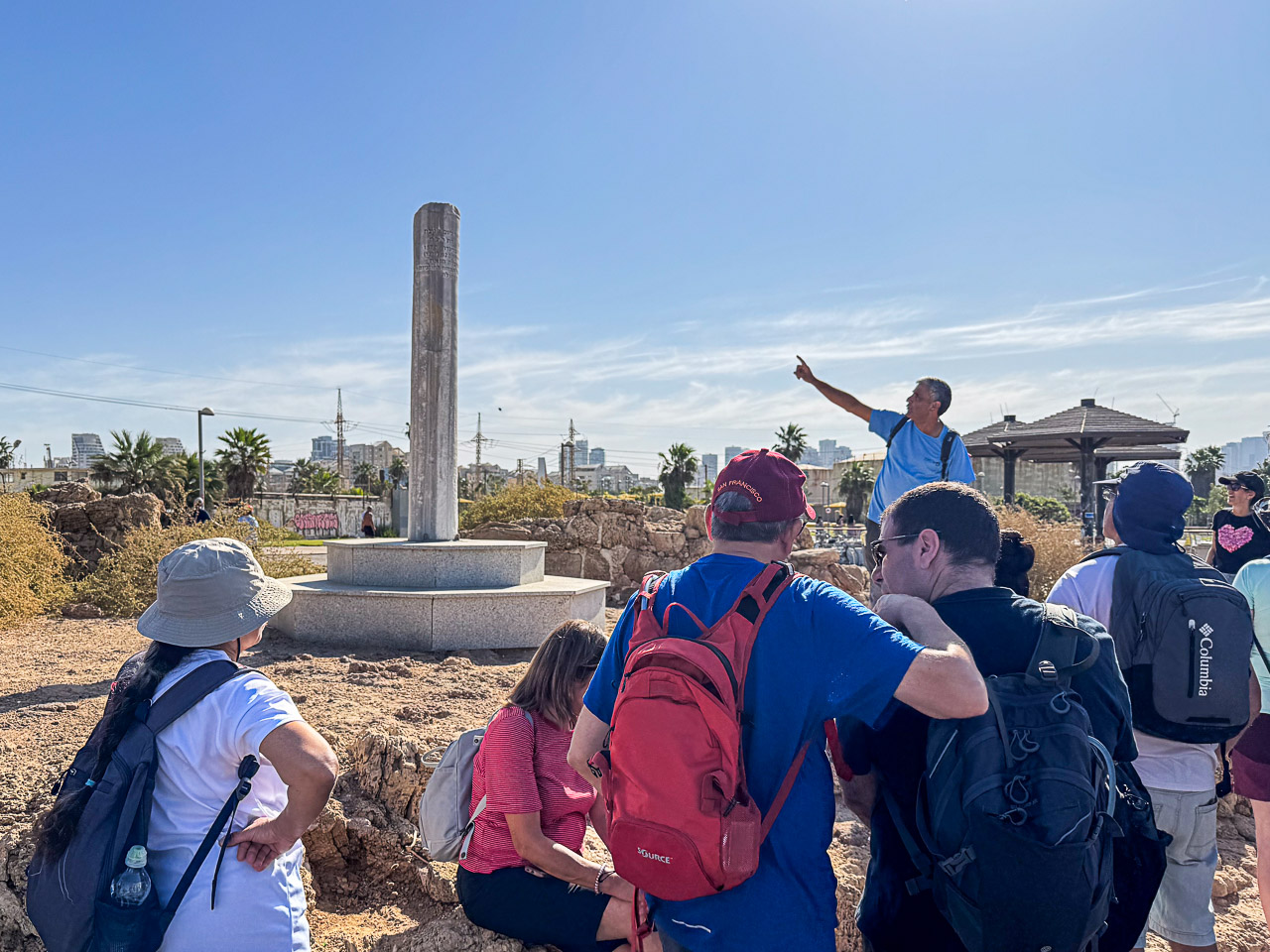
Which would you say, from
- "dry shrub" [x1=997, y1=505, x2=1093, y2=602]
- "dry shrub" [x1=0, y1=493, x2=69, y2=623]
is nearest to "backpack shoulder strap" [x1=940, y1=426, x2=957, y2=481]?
"dry shrub" [x1=997, y1=505, x2=1093, y2=602]

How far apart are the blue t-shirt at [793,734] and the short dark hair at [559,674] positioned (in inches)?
29.6

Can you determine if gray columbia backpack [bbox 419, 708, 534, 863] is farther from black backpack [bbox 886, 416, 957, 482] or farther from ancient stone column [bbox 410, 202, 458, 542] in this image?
ancient stone column [bbox 410, 202, 458, 542]

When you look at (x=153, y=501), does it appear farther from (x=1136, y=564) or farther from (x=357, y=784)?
(x=1136, y=564)

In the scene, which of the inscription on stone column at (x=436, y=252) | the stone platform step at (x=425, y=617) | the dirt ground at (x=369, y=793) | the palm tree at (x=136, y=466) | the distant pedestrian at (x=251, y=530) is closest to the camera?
the dirt ground at (x=369, y=793)

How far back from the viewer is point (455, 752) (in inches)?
94.5

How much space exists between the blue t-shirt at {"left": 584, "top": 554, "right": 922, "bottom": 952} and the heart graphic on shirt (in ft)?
12.8

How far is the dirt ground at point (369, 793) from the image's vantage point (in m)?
2.46

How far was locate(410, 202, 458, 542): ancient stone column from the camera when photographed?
8.37 meters

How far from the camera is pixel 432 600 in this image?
6.78 meters

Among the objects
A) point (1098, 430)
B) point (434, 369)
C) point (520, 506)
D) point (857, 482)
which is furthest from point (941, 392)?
point (857, 482)

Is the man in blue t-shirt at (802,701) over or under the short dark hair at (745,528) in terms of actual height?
under

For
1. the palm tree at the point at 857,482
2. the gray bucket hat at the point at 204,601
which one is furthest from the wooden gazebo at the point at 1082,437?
the palm tree at the point at 857,482

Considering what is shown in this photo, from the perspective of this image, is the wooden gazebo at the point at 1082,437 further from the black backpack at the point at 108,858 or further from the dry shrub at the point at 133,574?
the black backpack at the point at 108,858

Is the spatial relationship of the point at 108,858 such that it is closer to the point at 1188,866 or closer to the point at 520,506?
the point at 1188,866
